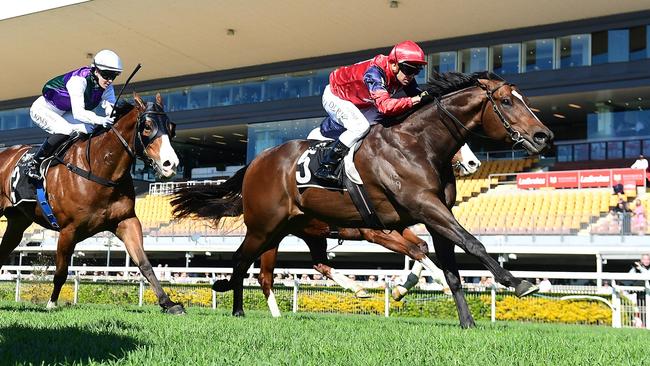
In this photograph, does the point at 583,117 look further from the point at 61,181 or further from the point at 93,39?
the point at 61,181

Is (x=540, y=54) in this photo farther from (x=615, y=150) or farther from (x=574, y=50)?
(x=615, y=150)

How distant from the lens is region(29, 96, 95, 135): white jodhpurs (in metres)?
6.88

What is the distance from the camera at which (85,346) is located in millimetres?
3395

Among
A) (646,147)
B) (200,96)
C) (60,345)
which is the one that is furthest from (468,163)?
(200,96)

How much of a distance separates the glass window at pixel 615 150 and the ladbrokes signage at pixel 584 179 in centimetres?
178

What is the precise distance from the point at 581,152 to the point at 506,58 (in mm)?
3535

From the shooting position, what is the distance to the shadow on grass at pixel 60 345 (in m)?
3.02

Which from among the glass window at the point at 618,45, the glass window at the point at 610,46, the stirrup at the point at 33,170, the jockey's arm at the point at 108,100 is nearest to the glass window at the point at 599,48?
the glass window at the point at 610,46

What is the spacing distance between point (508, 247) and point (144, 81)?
1821 centimetres

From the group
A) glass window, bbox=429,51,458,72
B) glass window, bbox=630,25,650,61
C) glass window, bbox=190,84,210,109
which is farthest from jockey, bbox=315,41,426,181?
glass window, bbox=190,84,210,109

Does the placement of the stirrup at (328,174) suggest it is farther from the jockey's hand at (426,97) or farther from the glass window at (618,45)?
the glass window at (618,45)

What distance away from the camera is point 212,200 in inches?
303

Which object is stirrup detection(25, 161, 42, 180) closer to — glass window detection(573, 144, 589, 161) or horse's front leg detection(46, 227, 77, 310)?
horse's front leg detection(46, 227, 77, 310)

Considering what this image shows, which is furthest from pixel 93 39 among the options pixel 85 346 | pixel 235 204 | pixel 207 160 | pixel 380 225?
pixel 85 346
